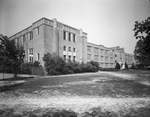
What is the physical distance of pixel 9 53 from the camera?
12.3 m

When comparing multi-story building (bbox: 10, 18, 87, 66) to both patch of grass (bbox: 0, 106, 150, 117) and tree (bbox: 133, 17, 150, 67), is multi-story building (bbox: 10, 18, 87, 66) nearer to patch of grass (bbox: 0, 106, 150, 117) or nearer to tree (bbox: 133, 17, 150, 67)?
patch of grass (bbox: 0, 106, 150, 117)

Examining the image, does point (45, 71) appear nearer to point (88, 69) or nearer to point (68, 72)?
point (68, 72)

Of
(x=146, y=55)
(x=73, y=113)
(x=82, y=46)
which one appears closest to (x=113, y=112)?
(x=73, y=113)

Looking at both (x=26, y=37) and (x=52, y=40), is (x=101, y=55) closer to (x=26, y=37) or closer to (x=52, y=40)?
(x=52, y=40)

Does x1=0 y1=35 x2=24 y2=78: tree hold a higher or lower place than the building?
lower

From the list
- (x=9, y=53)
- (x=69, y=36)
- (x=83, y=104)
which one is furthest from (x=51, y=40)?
(x=83, y=104)

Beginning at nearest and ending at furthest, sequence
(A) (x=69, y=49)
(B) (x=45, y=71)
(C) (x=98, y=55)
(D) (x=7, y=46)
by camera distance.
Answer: (D) (x=7, y=46) → (B) (x=45, y=71) → (A) (x=69, y=49) → (C) (x=98, y=55)

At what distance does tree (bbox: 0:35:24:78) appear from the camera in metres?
11.6

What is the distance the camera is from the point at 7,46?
12047 mm

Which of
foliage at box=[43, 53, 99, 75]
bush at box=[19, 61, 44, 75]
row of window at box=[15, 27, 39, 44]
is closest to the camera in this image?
foliage at box=[43, 53, 99, 75]

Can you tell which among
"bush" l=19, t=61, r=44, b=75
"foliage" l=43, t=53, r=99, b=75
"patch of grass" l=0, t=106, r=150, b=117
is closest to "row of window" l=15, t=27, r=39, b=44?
"bush" l=19, t=61, r=44, b=75

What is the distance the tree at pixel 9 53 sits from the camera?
11.6 m

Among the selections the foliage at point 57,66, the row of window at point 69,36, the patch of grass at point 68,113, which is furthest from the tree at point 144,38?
the row of window at point 69,36

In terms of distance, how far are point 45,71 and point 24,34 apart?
16577 mm
